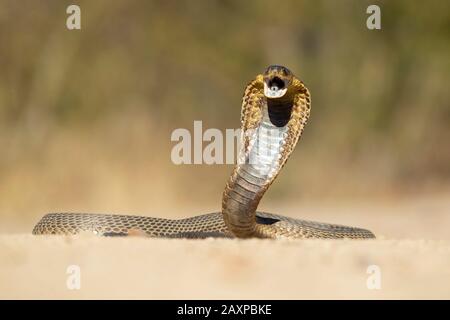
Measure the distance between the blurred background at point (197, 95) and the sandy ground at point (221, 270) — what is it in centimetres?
1123

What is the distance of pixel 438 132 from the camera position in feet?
64.7

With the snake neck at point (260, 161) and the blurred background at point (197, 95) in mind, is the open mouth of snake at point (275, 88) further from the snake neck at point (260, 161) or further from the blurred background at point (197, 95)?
the blurred background at point (197, 95)

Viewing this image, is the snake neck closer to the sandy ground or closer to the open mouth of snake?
the open mouth of snake

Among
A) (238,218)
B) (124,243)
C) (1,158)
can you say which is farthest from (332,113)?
(124,243)

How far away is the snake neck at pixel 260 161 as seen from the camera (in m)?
7.49

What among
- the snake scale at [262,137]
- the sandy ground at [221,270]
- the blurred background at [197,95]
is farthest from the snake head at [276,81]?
the blurred background at [197,95]

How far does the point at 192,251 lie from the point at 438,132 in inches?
570

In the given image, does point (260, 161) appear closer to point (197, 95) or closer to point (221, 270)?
point (221, 270)

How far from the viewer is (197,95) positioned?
66.5 ft

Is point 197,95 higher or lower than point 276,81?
lower

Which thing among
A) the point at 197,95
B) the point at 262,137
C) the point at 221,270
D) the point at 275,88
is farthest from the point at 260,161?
the point at 197,95

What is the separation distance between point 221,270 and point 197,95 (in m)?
15.0

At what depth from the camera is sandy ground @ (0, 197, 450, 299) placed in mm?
5090

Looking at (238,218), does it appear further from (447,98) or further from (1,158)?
(447,98)
